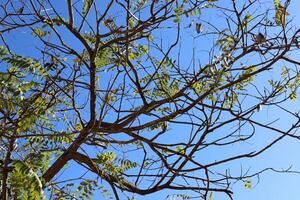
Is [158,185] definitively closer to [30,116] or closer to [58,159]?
→ [58,159]

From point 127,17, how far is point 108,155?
3.98 ft

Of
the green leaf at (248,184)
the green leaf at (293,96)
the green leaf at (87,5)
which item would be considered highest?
the green leaf at (87,5)

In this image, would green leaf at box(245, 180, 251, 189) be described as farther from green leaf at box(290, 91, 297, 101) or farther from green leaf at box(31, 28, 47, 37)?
green leaf at box(31, 28, 47, 37)

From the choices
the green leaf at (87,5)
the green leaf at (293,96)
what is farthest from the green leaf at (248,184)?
the green leaf at (87,5)

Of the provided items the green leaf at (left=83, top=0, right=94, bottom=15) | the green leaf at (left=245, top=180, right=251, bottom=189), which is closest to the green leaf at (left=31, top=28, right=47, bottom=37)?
the green leaf at (left=83, top=0, right=94, bottom=15)

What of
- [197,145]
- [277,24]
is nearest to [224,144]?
[197,145]

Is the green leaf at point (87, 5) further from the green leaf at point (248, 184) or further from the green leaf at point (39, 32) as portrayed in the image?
the green leaf at point (248, 184)

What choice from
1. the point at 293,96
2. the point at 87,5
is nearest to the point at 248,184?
the point at 293,96

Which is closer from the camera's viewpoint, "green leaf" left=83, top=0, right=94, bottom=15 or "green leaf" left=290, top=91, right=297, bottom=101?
"green leaf" left=83, top=0, right=94, bottom=15

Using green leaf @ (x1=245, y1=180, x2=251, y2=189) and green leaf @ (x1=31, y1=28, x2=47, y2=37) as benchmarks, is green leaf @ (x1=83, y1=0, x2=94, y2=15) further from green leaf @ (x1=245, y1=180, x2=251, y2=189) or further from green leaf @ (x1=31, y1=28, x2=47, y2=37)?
green leaf @ (x1=245, y1=180, x2=251, y2=189)

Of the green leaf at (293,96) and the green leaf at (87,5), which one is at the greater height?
the green leaf at (87,5)

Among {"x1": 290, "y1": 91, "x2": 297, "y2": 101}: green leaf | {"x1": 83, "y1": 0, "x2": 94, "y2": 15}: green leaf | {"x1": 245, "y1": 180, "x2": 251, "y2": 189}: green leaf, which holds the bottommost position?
{"x1": 245, "y1": 180, "x2": 251, "y2": 189}: green leaf

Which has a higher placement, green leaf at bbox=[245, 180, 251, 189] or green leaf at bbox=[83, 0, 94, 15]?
green leaf at bbox=[83, 0, 94, 15]

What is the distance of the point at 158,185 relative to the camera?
3.94m
